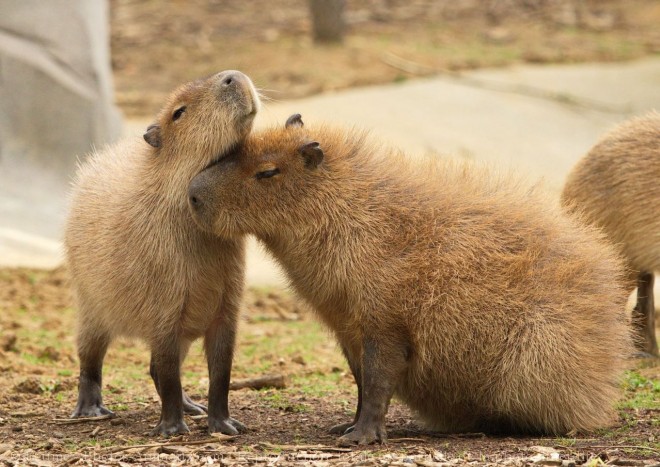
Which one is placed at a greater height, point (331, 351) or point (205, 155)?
point (205, 155)

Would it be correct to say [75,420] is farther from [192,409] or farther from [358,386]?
[358,386]

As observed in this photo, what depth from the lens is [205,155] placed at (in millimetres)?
5207

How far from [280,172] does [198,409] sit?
1.55 metres

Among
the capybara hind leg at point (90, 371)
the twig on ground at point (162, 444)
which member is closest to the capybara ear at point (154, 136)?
the capybara hind leg at point (90, 371)

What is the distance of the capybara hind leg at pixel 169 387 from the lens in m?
5.23

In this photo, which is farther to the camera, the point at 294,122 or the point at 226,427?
the point at 294,122

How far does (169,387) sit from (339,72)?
11.9 metres

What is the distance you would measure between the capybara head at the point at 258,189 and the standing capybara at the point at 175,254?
0.47 ft

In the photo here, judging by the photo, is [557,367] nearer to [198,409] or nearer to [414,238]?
[414,238]

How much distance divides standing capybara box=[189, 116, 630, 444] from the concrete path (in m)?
7.13

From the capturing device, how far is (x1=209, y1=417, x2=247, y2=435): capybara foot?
207 inches

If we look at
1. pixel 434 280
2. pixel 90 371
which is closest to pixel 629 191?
pixel 434 280

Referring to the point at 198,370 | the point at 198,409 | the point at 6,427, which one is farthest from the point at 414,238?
the point at 198,370

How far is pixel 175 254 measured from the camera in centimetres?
525
